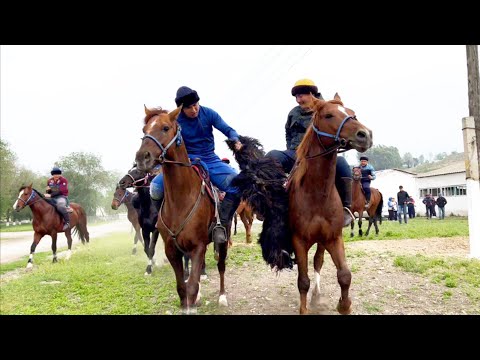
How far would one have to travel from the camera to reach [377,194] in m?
15.6

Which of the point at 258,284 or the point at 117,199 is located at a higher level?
the point at 117,199

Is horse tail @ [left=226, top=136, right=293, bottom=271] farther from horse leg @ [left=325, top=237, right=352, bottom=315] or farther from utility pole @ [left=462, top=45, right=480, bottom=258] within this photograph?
utility pole @ [left=462, top=45, right=480, bottom=258]

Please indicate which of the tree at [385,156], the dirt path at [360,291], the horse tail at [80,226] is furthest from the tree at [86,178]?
the tree at [385,156]

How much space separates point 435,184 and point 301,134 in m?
29.0

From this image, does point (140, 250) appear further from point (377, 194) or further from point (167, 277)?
point (377, 194)

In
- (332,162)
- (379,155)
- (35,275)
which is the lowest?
(35,275)

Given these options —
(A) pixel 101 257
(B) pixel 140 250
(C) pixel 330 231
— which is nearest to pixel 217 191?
(C) pixel 330 231

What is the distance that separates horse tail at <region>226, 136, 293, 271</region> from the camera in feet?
15.8

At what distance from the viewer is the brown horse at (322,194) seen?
419 cm

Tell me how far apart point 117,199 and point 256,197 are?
7.94 meters

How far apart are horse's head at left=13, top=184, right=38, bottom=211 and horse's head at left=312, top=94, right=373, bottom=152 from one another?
1063 cm

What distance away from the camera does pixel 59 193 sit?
12352 mm

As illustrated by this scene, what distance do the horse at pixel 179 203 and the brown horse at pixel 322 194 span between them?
1280mm

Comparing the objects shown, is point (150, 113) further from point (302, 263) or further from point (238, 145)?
point (302, 263)
